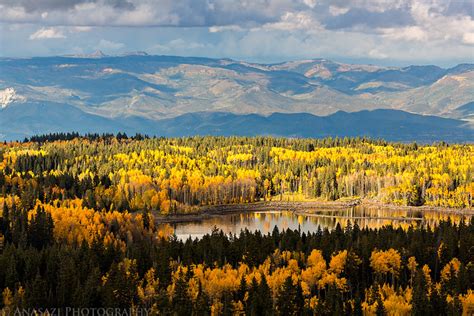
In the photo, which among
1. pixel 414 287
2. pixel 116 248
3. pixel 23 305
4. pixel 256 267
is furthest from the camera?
pixel 116 248

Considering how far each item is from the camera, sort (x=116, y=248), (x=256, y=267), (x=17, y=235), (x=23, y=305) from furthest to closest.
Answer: (x=17, y=235) → (x=116, y=248) → (x=256, y=267) → (x=23, y=305)

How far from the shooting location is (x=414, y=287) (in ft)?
504

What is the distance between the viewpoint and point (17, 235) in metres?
198

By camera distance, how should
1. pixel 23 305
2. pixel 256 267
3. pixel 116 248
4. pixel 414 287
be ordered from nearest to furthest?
pixel 23 305
pixel 414 287
pixel 256 267
pixel 116 248

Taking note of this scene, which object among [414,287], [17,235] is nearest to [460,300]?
[414,287]

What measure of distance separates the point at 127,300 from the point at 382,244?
56.9 meters

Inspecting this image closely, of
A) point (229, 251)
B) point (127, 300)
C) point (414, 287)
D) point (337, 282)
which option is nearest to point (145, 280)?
point (127, 300)

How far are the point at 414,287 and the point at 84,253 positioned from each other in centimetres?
6249

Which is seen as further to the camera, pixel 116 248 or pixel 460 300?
pixel 116 248

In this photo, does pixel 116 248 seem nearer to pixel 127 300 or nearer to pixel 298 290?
pixel 127 300

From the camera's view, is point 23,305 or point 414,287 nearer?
point 23,305

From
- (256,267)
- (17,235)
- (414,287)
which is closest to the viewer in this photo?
(414,287)

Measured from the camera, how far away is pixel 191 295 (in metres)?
151

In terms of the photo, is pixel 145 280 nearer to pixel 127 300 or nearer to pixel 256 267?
pixel 127 300
